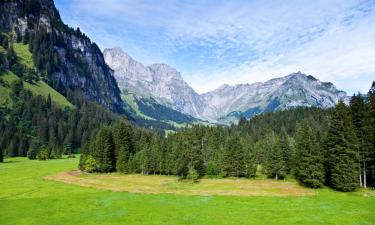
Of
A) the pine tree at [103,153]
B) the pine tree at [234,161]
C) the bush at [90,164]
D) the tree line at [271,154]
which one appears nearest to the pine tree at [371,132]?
the tree line at [271,154]

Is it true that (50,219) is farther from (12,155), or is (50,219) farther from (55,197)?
(12,155)

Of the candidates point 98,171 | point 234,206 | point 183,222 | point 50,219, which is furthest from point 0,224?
point 98,171

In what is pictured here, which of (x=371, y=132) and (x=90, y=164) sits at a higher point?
(x=371, y=132)

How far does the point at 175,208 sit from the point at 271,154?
5854 centimetres

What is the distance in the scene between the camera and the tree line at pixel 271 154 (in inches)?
3147

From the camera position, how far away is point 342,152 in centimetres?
7912

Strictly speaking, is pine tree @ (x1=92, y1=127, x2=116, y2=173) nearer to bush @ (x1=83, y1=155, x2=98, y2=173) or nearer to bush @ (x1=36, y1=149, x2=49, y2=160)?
bush @ (x1=83, y1=155, x2=98, y2=173)

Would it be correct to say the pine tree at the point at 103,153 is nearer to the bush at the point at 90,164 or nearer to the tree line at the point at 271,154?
the tree line at the point at 271,154

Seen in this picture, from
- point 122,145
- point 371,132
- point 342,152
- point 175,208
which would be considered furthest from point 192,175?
point 371,132

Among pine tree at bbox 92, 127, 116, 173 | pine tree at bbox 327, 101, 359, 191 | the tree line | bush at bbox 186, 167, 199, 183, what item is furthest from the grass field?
pine tree at bbox 92, 127, 116, 173

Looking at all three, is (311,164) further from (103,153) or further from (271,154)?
(103,153)

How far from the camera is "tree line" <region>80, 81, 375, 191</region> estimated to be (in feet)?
262

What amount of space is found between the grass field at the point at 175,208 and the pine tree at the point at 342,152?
11.0 feet

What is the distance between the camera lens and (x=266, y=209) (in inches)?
2308
